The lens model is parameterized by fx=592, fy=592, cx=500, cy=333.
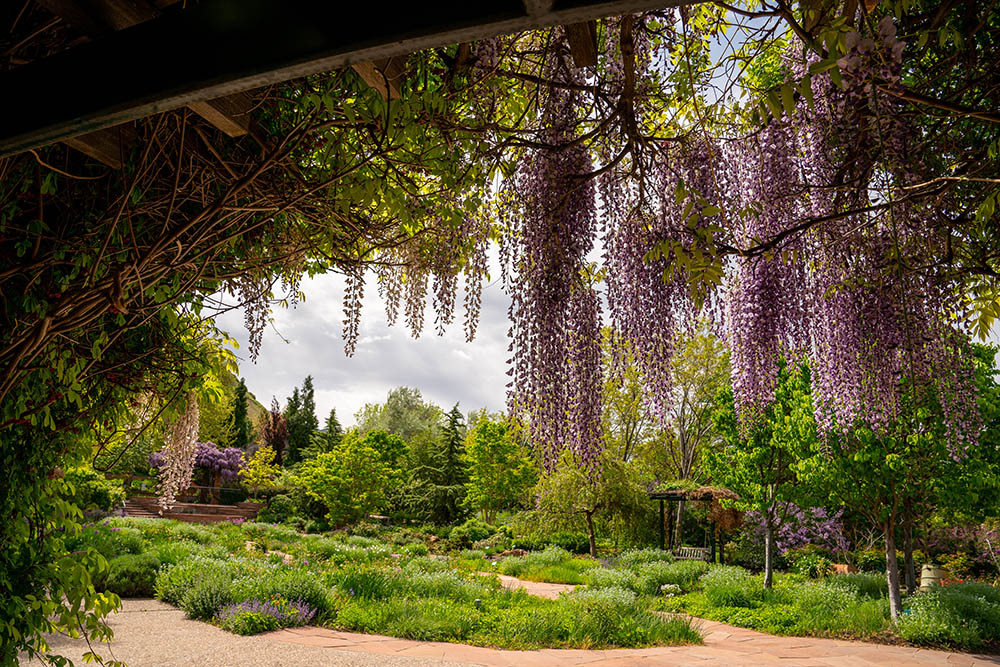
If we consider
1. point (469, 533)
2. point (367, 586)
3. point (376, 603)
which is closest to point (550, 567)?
point (469, 533)

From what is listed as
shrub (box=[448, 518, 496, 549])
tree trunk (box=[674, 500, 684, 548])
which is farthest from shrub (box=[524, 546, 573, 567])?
tree trunk (box=[674, 500, 684, 548])

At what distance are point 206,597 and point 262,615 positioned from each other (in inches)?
35.0

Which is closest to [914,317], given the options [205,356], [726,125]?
[726,125]

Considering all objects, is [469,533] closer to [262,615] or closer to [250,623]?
[262,615]

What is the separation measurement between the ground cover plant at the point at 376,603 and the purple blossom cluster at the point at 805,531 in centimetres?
676

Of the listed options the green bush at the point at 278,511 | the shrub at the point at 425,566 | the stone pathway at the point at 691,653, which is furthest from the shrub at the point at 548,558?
the green bush at the point at 278,511

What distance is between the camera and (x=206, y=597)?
5953mm

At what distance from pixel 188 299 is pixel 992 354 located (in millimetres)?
10218

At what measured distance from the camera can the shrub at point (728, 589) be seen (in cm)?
859

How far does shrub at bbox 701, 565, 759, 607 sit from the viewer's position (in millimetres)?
8586

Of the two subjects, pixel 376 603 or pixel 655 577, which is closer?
pixel 376 603

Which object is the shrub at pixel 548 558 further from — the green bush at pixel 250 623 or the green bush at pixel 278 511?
the green bush at pixel 278 511

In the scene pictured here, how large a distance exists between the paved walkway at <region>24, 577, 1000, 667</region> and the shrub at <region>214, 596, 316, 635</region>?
0.12 m

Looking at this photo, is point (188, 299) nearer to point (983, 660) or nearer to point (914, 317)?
point (914, 317)
